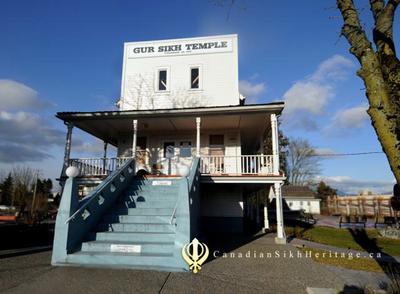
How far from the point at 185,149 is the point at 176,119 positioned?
2.13 meters

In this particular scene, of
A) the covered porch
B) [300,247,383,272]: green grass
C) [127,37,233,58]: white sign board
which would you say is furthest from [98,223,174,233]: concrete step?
[127,37,233,58]: white sign board

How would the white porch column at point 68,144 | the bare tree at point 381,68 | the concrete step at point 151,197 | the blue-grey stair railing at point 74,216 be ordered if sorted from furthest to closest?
Answer: the white porch column at point 68,144 < the concrete step at point 151,197 < the blue-grey stair railing at point 74,216 < the bare tree at point 381,68

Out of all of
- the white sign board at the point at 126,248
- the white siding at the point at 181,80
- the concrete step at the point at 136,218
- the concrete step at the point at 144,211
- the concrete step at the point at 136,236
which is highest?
the white siding at the point at 181,80

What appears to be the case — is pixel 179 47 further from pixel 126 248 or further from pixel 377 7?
pixel 377 7

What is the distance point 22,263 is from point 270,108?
9.15m

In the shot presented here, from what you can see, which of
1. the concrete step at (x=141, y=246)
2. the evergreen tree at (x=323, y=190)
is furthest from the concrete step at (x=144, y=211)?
the evergreen tree at (x=323, y=190)

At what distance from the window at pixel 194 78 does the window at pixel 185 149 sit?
9.85 feet

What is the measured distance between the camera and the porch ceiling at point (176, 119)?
10672 mm

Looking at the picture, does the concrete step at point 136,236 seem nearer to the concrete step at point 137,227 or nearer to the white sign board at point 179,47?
the concrete step at point 137,227

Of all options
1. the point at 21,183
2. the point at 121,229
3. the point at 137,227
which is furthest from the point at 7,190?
the point at 137,227

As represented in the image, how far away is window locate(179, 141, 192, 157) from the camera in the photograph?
1322 centimetres

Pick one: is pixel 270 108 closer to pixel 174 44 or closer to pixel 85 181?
pixel 174 44

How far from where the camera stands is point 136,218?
23.1 ft

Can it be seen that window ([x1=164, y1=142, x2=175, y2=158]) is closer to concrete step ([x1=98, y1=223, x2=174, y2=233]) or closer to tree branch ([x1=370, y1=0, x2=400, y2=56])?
concrete step ([x1=98, y1=223, x2=174, y2=233])
